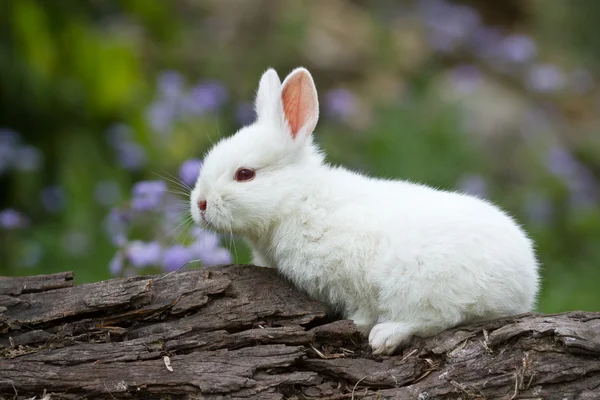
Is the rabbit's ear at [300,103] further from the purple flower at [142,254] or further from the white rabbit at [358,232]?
the purple flower at [142,254]

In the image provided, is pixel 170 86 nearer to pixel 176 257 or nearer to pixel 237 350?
pixel 176 257

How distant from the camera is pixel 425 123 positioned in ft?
29.9

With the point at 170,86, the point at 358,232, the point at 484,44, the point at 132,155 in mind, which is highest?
the point at 484,44

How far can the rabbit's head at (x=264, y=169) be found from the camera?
4.14m

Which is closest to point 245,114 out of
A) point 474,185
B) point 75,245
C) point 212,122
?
point 212,122

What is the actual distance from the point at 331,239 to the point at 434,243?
541 millimetres

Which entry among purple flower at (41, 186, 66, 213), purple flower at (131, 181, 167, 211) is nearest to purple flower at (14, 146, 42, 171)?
purple flower at (41, 186, 66, 213)

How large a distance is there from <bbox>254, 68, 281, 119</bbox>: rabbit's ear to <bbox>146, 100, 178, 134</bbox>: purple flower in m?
3.31

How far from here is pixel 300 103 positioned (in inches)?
171

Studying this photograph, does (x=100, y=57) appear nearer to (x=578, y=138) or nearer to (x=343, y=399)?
(x=343, y=399)

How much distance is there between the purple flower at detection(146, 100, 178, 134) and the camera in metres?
7.73

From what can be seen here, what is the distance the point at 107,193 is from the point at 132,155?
495 millimetres

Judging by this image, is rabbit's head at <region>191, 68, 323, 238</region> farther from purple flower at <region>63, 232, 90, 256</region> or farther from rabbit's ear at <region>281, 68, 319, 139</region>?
purple flower at <region>63, 232, 90, 256</region>

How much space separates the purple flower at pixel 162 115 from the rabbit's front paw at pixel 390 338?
4432 millimetres
